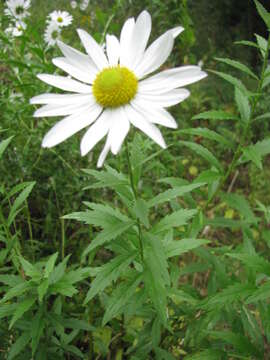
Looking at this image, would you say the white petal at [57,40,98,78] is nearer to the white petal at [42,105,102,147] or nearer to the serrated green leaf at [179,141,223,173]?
the white petal at [42,105,102,147]

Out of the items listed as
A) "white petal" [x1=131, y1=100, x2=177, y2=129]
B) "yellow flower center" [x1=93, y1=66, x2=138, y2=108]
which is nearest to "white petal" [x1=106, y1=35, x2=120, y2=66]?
"yellow flower center" [x1=93, y1=66, x2=138, y2=108]

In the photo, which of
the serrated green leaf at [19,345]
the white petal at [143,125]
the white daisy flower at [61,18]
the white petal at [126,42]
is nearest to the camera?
the white petal at [143,125]

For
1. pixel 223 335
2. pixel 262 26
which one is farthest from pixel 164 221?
pixel 262 26

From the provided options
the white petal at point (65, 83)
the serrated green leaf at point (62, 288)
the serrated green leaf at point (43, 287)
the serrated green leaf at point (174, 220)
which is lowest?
the serrated green leaf at point (62, 288)

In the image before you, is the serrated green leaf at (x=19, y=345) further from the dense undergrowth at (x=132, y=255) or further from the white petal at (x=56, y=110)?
the white petal at (x=56, y=110)

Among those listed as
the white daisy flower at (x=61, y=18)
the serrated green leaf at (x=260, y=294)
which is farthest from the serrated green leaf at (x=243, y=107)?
the white daisy flower at (x=61, y=18)

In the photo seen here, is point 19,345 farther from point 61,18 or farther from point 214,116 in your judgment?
point 61,18
